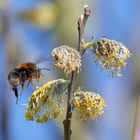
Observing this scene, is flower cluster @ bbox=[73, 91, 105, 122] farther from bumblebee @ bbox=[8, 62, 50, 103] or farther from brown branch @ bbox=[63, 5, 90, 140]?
bumblebee @ bbox=[8, 62, 50, 103]

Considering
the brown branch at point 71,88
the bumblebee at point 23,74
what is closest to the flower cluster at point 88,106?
the brown branch at point 71,88

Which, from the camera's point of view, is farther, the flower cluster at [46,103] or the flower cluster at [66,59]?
the flower cluster at [46,103]

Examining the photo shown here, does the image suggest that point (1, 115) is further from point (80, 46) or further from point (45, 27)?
point (80, 46)

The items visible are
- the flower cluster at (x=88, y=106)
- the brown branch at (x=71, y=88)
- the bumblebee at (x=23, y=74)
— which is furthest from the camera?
the bumblebee at (x=23, y=74)

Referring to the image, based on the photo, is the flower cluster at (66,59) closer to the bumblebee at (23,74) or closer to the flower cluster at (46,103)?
the flower cluster at (46,103)

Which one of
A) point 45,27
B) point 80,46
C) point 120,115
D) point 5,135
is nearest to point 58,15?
point 45,27

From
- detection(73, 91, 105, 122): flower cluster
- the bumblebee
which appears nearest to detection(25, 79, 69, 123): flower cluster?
detection(73, 91, 105, 122): flower cluster
